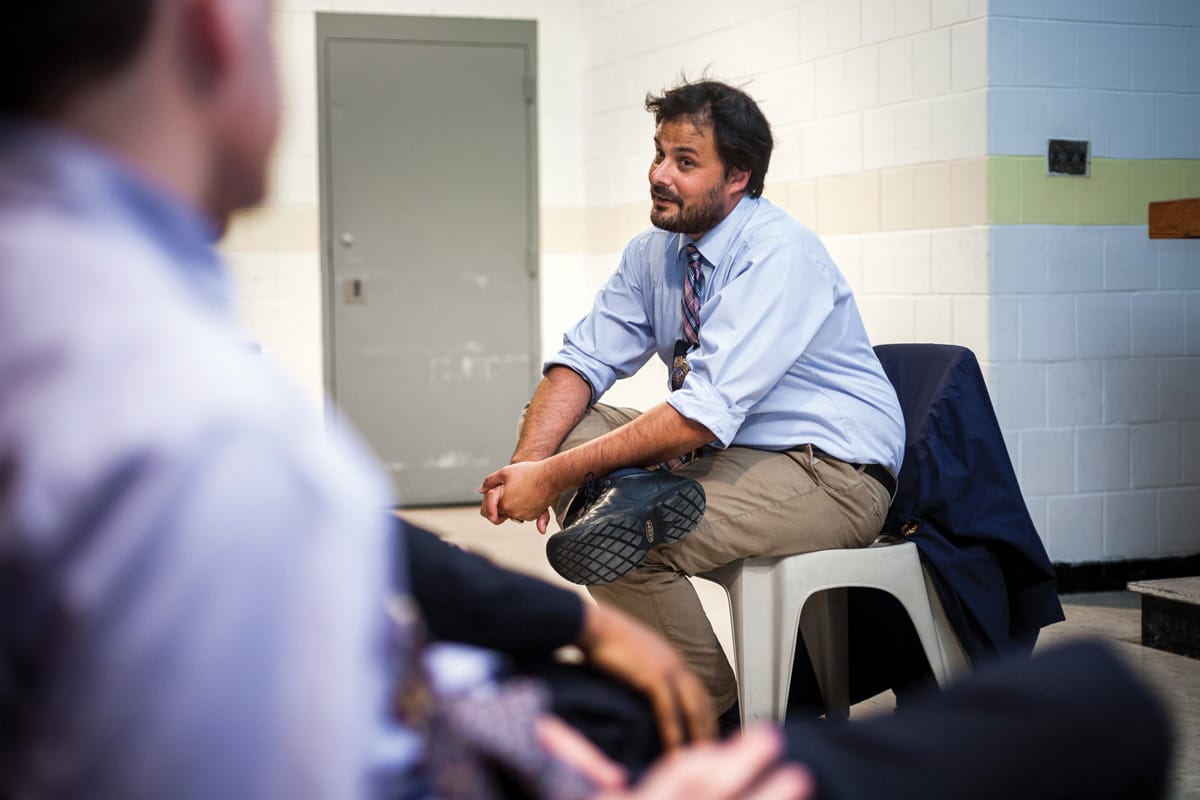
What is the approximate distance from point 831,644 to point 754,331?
2.06 feet

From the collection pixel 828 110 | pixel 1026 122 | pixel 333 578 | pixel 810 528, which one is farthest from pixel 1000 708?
pixel 828 110

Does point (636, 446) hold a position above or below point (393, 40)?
below

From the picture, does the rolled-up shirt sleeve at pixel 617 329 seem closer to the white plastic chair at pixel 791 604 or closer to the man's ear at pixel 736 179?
the man's ear at pixel 736 179

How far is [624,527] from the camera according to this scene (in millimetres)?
2102

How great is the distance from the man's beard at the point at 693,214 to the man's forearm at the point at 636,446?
Result: 419 millimetres

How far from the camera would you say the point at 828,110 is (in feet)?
13.6

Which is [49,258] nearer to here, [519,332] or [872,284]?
[872,284]

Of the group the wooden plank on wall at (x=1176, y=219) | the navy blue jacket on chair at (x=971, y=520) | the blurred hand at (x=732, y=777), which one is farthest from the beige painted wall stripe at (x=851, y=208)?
the blurred hand at (x=732, y=777)

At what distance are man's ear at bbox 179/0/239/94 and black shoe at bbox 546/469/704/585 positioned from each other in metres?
1.54

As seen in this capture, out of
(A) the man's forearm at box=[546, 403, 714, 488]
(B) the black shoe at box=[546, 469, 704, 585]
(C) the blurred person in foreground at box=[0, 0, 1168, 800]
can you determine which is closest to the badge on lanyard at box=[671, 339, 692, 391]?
(A) the man's forearm at box=[546, 403, 714, 488]

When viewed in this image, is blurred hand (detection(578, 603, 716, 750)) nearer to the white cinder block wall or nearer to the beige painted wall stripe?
the beige painted wall stripe

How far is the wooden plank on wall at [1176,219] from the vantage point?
3119 millimetres

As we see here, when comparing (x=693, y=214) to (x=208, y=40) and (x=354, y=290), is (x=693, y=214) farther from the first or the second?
(x=354, y=290)

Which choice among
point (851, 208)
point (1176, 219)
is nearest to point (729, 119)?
point (1176, 219)
